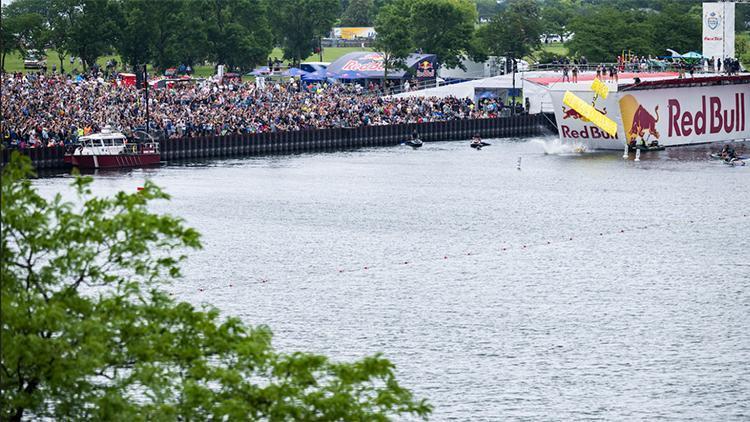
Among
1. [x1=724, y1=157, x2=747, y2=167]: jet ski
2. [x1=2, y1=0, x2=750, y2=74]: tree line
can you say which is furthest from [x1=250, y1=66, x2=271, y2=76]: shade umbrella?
[x1=724, y1=157, x2=747, y2=167]: jet ski

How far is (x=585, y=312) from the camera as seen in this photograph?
49719 mm

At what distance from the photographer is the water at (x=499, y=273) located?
40.7 meters

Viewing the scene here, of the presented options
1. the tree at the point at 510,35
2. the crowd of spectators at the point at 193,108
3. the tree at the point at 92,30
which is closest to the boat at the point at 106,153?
the crowd of spectators at the point at 193,108

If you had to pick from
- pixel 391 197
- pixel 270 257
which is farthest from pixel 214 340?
pixel 391 197

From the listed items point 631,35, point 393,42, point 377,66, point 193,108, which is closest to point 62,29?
point 377,66

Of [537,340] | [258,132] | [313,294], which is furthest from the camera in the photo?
[258,132]

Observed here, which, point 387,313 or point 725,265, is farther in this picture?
point 725,265

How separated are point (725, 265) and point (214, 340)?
129 feet

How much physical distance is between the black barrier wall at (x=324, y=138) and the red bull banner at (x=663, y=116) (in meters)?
7.24

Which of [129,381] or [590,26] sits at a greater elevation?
[590,26]

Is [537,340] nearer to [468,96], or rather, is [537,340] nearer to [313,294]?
[313,294]

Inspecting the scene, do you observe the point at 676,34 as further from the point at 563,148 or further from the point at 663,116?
the point at 563,148

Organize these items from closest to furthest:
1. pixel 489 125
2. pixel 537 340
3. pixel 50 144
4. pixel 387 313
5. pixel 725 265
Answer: pixel 537 340, pixel 387 313, pixel 725 265, pixel 50 144, pixel 489 125

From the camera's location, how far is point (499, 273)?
57406 mm
